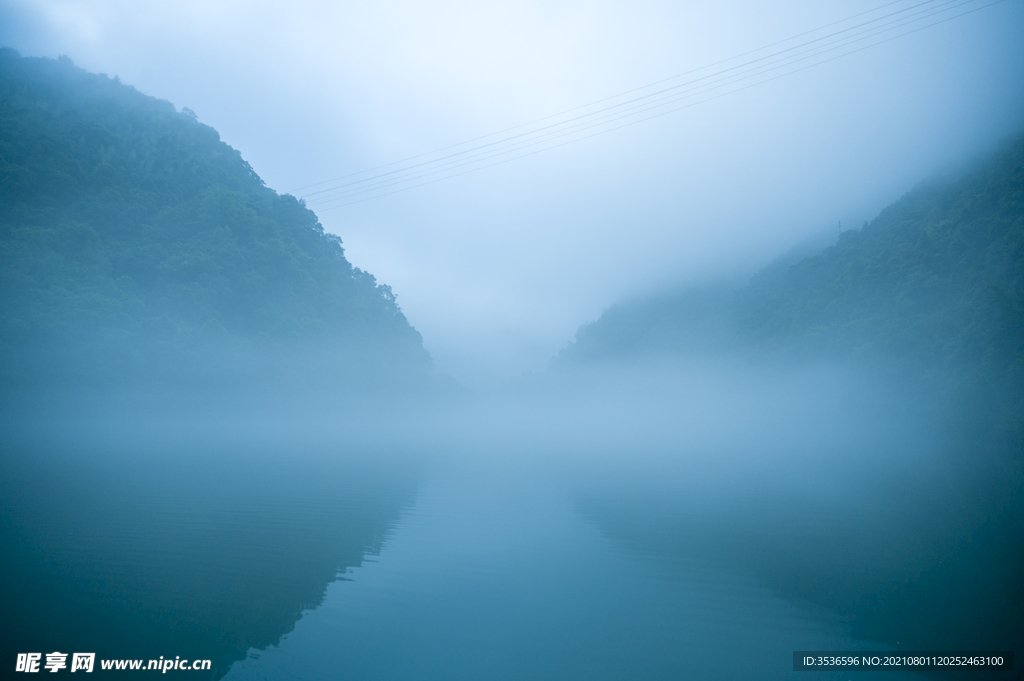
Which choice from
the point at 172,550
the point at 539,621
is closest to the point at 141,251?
the point at 172,550

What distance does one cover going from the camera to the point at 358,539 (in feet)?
32.9

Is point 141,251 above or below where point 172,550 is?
above

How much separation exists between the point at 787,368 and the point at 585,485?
52433 millimetres

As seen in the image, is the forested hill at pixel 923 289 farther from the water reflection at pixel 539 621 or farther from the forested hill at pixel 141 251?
the forested hill at pixel 141 251

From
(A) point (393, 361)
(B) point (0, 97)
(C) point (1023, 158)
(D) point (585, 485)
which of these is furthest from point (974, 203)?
(B) point (0, 97)

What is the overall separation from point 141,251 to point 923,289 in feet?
232

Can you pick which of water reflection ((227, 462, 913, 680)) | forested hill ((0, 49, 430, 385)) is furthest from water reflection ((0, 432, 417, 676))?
forested hill ((0, 49, 430, 385))

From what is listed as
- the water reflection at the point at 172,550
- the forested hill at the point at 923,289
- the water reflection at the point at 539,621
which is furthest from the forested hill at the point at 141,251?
the forested hill at the point at 923,289

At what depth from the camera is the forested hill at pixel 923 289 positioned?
26.1m

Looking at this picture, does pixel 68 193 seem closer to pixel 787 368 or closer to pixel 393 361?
pixel 393 361

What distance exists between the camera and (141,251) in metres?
45.6

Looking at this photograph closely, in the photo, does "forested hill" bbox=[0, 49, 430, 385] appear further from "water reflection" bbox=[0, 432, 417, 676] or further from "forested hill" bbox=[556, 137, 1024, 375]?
"forested hill" bbox=[556, 137, 1024, 375]

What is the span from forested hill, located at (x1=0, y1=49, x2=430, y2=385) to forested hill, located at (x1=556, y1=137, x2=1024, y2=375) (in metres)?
59.2

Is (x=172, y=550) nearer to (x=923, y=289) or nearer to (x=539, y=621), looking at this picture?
(x=539, y=621)
